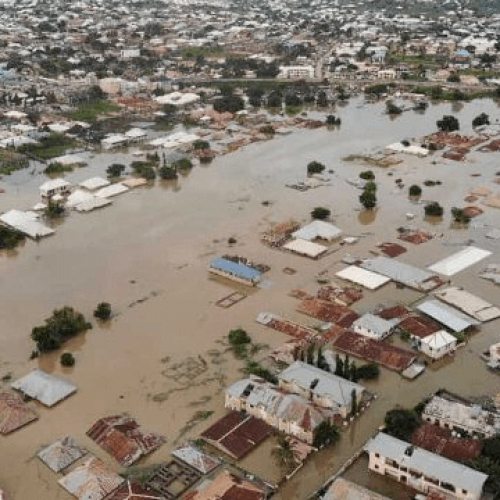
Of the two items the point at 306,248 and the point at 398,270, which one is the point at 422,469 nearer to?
the point at 398,270

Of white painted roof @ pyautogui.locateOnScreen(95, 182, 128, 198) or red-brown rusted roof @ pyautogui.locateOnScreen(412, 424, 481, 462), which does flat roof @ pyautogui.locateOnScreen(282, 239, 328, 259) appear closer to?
white painted roof @ pyautogui.locateOnScreen(95, 182, 128, 198)

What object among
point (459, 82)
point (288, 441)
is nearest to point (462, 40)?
point (459, 82)

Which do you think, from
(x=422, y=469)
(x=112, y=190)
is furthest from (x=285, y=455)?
(x=112, y=190)

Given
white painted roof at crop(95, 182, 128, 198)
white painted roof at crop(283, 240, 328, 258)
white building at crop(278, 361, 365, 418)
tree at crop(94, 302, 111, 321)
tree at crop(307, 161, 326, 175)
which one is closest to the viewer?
white building at crop(278, 361, 365, 418)

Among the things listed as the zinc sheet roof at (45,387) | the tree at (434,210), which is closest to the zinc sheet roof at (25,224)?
the zinc sheet roof at (45,387)

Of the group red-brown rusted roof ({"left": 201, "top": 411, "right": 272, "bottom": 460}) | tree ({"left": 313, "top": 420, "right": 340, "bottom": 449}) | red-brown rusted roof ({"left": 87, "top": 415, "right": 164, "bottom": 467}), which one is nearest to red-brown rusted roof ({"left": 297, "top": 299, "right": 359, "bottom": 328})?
tree ({"left": 313, "top": 420, "right": 340, "bottom": 449})

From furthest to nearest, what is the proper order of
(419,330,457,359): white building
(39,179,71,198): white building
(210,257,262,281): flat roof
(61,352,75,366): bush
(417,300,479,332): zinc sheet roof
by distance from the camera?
(39,179,71,198): white building < (210,257,262,281): flat roof < (417,300,479,332): zinc sheet roof < (61,352,75,366): bush < (419,330,457,359): white building

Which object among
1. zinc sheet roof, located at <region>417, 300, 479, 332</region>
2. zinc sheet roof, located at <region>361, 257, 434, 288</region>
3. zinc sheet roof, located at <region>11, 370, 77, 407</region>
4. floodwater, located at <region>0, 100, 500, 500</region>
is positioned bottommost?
floodwater, located at <region>0, 100, 500, 500</region>
